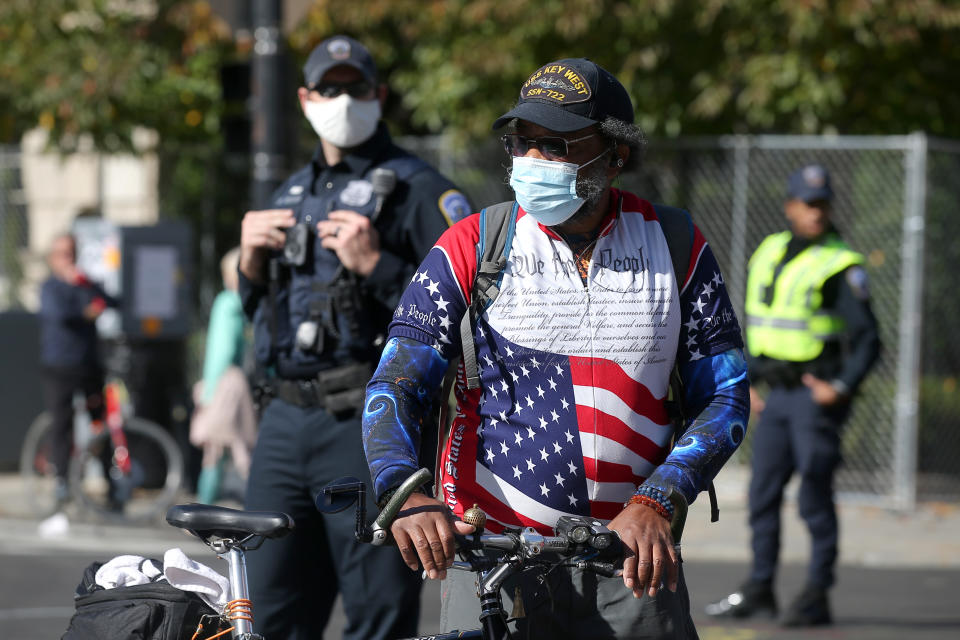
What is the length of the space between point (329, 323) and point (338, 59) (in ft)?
2.83

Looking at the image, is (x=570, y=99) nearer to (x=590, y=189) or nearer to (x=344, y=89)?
(x=590, y=189)

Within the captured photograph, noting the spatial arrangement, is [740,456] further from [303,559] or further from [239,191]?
[303,559]

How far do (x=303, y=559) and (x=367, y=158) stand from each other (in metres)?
1.23

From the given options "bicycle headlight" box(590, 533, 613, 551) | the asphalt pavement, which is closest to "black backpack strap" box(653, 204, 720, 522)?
"bicycle headlight" box(590, 533, 613, 551)

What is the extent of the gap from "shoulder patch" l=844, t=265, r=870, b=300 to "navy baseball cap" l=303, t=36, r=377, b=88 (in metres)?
3.51

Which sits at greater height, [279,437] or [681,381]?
[681,381]

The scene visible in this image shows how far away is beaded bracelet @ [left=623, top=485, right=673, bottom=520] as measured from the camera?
2.87 meters

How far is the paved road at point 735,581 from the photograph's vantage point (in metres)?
7.32

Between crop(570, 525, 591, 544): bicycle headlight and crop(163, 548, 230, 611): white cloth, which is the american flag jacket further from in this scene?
crop(163, 548, 230, 611): white cloth

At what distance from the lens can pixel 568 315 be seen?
121 inches

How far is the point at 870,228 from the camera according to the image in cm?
1213

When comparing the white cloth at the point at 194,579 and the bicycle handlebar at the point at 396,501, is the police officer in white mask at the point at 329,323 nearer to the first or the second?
the white cloth at the point at 194,579

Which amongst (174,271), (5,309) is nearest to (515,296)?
(174,271)

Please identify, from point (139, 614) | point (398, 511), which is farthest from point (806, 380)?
point (398, 511)
